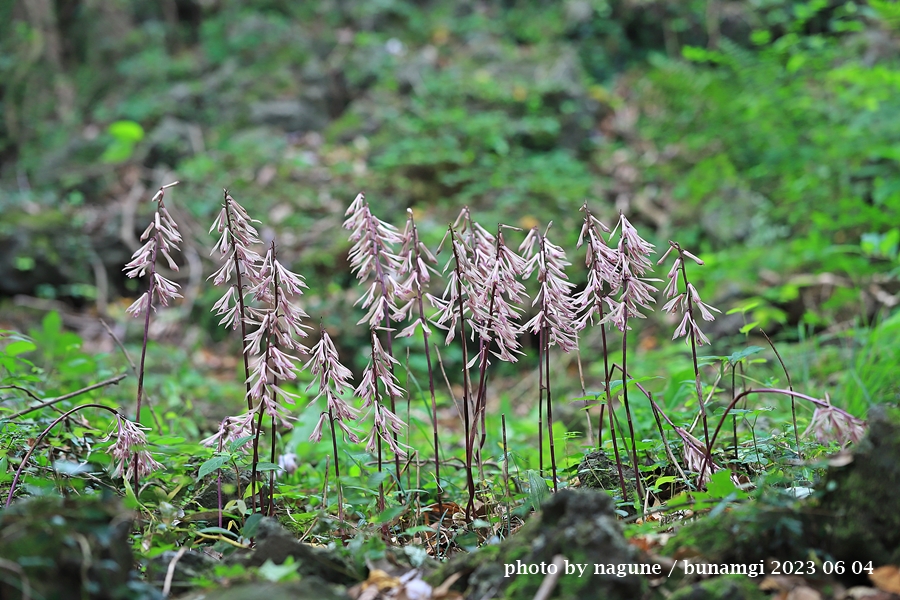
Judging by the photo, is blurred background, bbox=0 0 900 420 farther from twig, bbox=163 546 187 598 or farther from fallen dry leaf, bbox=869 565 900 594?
twig, bbox=163 546 187 598

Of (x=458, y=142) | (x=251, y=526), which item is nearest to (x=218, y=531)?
(x=251, y=526)

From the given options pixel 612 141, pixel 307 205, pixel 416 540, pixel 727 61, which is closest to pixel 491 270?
pixel 416 540

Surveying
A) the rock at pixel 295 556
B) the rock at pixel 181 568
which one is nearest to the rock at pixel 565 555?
the rock at pixel 295 556

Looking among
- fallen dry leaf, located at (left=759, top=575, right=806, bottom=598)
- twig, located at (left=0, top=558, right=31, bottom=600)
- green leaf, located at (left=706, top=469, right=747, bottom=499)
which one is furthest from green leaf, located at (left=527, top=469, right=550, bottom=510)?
twig, located at (left=0, top=558, right=31, bottom=600)

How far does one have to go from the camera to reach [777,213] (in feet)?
22.0

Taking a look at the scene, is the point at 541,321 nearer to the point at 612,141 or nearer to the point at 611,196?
the point at 611,196

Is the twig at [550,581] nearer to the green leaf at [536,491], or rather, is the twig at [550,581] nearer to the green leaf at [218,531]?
the green leaf at [536,491]

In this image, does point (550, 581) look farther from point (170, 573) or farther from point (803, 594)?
point (170, 573)

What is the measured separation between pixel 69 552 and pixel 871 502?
1729mm

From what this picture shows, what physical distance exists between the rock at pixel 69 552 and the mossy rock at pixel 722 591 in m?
1.14

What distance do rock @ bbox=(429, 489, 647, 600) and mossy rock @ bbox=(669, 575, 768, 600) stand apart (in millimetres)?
99

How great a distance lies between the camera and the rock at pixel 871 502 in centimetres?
141

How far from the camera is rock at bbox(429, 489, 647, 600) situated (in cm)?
135

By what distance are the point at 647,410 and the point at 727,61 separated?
246 inches
